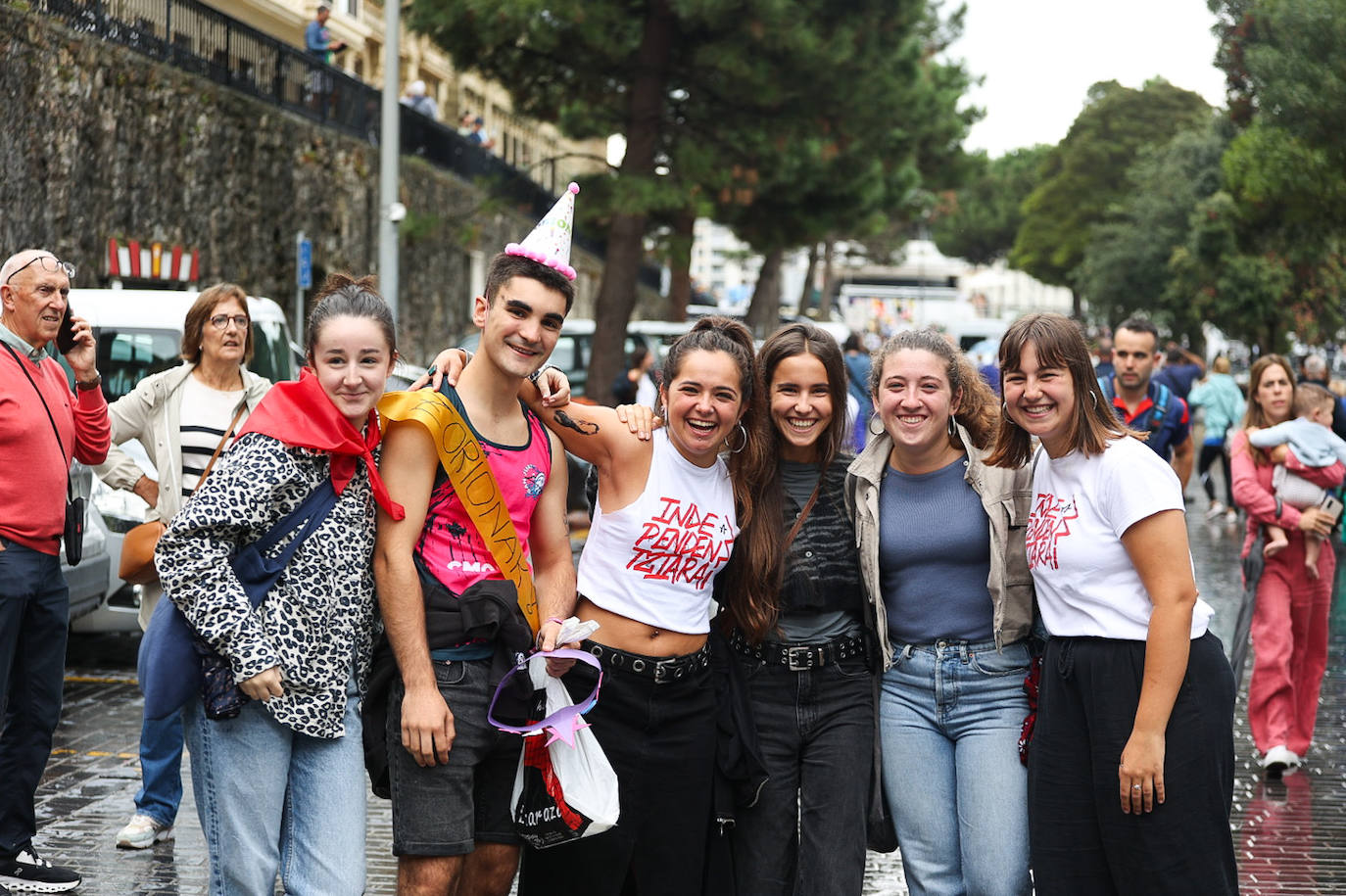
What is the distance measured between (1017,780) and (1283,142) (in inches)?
669

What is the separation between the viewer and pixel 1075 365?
4.02m

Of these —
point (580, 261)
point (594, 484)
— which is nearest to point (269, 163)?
point (594, 484)

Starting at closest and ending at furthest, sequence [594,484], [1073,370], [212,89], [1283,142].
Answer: [1073,370], [594,484], [212,89], [1283,142]

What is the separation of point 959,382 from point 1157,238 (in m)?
45.8

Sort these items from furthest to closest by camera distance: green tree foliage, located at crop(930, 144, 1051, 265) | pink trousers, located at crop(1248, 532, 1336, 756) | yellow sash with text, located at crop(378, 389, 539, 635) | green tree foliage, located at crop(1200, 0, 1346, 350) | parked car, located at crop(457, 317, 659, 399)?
green tree foliage, located at crop(930, 144, 1051, 265)
parked car, located at crop(457, 317, 659, 399)
green tree foliage, located at crop(1200, 0, 1346, 350)
pink trousers, located at crop(1248, 532, 1336, 756)
yellow sash with text, located at crop(378, 389, 539, 635)

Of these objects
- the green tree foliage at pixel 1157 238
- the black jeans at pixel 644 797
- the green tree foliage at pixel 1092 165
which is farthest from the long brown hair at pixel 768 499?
the green tree foliage at pixel 1092 165

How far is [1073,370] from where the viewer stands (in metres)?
4.02

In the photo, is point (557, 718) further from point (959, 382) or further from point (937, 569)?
point (959, 382)

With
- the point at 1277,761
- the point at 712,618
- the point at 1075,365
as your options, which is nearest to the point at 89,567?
the point at 712,618

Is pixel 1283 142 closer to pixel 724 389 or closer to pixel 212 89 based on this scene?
pixel 212 89

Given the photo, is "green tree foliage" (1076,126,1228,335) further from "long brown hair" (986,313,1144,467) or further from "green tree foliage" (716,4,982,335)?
"long brown hair" (986,313,1144,467)

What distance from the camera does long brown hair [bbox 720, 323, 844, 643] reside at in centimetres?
423

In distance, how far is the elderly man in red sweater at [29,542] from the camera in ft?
16.7

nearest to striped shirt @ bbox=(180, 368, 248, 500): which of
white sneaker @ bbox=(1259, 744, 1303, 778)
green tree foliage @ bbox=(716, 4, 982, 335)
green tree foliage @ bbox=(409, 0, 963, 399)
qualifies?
white sneaker @ bbox=(1259, 744, 1303, 778)
